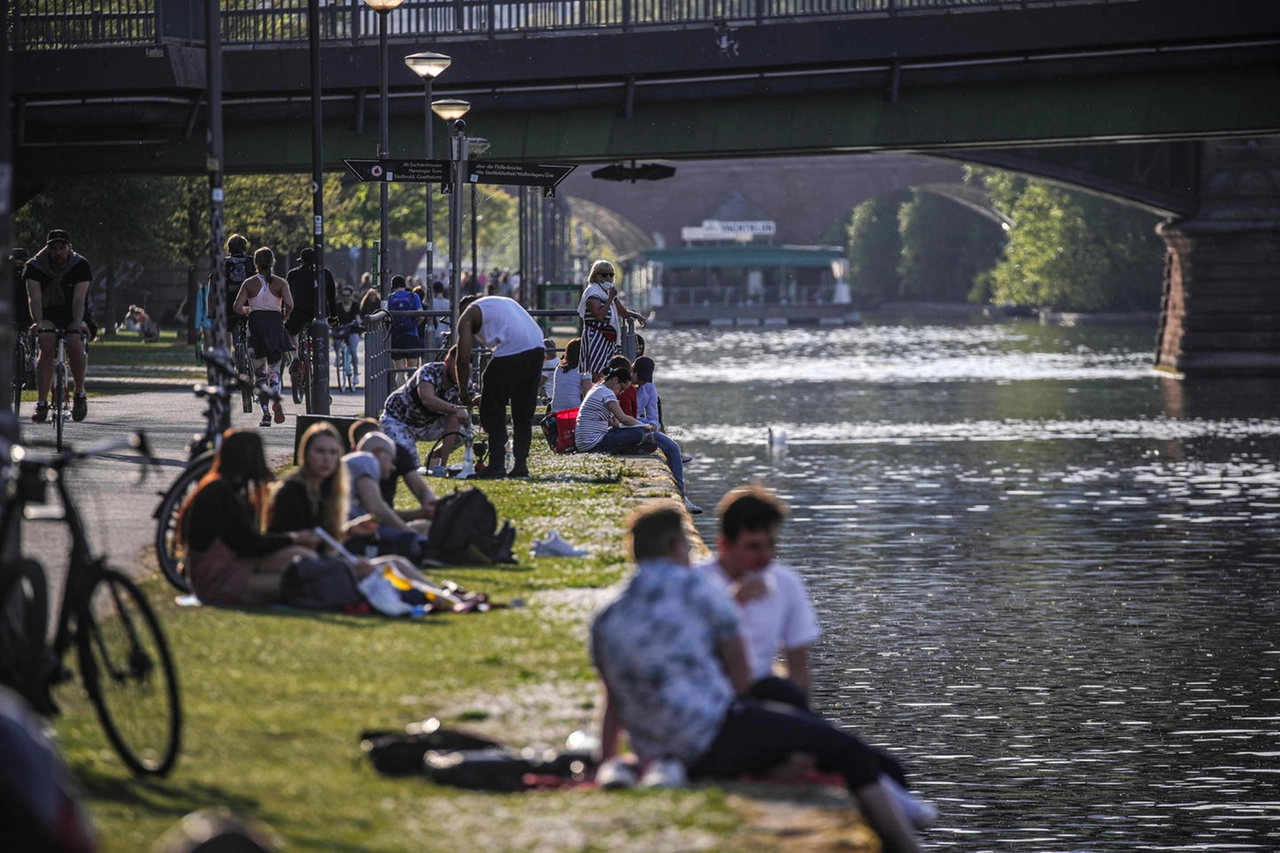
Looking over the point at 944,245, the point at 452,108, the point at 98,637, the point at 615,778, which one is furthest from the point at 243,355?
the point at 944,245

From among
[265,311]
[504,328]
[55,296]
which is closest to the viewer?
[504,328]

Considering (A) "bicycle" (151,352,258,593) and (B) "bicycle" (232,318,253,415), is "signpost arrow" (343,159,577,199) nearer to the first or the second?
(B) "bicycle" (232,318,253,415)

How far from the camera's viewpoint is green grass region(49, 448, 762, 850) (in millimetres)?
6855

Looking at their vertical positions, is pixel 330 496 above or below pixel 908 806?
above

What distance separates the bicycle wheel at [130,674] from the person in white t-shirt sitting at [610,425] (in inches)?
563

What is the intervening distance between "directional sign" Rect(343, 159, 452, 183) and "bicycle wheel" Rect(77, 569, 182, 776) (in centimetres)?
1465

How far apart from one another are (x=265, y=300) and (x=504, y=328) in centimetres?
551

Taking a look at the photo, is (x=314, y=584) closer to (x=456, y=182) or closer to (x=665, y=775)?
(x=665, y=775)

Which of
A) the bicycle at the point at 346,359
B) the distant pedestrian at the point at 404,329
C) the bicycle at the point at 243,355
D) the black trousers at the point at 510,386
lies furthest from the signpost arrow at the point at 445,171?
the bicycle at the point at 346,359

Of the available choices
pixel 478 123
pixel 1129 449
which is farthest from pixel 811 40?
pixel 1129 449

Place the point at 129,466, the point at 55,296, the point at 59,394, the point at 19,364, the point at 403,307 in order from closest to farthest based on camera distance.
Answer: the point at 129,466
the point at 59,394
the point at 55,296
the point at 19,364
the point at 403,307

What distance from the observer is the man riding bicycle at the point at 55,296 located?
63.2ft

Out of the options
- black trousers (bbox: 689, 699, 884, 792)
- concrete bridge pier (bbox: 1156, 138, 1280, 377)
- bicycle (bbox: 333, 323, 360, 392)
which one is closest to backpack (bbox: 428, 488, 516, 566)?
black trousers (bbox: 689, 699, 884, 792)

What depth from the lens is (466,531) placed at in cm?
1352
